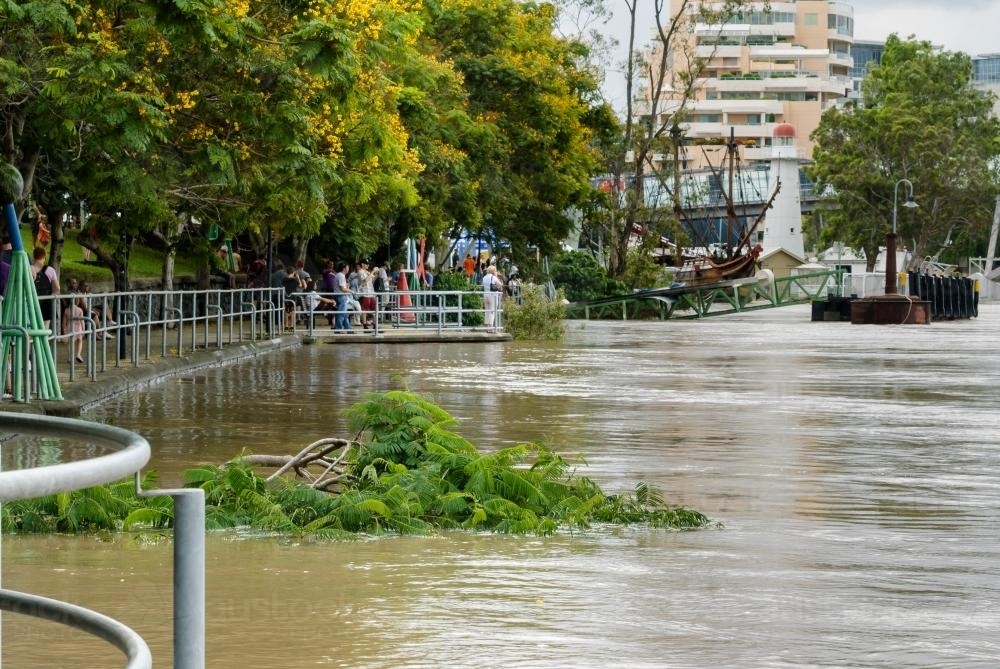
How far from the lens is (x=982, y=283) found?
396 ft

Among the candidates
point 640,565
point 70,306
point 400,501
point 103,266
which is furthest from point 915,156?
point 640,565

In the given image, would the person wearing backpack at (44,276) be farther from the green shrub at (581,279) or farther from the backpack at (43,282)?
the green shrub at (581,279)

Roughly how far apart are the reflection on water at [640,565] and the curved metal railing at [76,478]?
3935mm

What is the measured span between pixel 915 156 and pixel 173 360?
8179 cm

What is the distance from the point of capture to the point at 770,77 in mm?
184000

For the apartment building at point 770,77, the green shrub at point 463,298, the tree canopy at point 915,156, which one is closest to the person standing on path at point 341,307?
the green shrub at point 463,298

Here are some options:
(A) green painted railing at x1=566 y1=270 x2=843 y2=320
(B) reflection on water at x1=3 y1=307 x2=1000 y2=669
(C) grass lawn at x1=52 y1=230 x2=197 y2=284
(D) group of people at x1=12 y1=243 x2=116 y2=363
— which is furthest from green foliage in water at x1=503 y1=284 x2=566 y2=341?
(B) reflection on water at x1=3 y1=307 x2=1000 y2=669

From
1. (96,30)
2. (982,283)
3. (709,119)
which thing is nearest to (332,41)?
(96,30)

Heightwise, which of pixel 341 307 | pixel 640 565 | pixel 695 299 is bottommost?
pixel 640 565

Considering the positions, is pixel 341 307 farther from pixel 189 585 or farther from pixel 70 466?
pixel 70 466

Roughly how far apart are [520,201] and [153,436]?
39.2 meters

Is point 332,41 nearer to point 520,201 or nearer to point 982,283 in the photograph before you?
point 520,201

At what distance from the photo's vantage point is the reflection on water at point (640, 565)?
7523mm

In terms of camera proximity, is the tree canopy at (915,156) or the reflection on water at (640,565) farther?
the tree canopy at (915,156)
